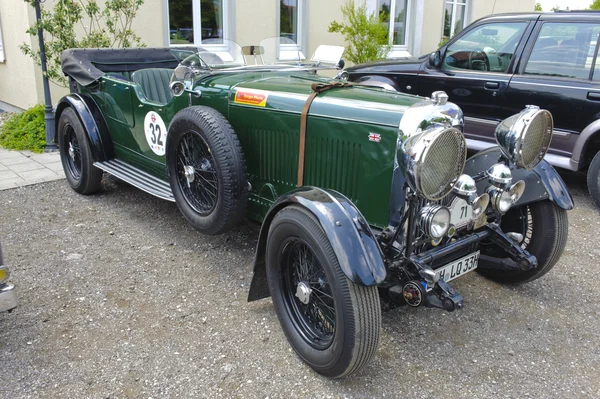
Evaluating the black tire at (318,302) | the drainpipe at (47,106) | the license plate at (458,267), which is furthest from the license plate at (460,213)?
the drainpipe at (47,106)

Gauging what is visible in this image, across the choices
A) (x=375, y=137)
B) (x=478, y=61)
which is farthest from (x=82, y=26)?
(x=375, y=137)

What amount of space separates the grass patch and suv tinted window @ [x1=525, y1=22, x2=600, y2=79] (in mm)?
6065

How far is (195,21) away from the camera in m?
8.18

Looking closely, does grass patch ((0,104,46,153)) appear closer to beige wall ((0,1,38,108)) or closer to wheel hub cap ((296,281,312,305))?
beige wall ((0,1,38,108))

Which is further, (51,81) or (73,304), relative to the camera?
(51,81)

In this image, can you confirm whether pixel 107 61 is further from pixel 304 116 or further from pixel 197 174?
pixel 304 116

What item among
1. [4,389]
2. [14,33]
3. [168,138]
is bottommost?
[4,389]

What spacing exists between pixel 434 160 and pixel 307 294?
37.0 inches

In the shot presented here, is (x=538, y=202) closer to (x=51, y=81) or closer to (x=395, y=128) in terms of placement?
(x=395, y=128)

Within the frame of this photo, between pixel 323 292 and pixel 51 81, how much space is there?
607 centimetres

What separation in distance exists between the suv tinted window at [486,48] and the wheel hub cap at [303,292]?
4082mm

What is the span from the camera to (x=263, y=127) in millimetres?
3457

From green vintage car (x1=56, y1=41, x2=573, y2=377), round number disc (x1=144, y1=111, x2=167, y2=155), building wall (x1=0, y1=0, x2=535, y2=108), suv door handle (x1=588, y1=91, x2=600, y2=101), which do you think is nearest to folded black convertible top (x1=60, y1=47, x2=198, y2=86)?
round number disc (x1=144, y1=111, x2=167, y2=155)

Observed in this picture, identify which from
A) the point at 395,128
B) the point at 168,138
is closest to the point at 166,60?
the point at 168,138
